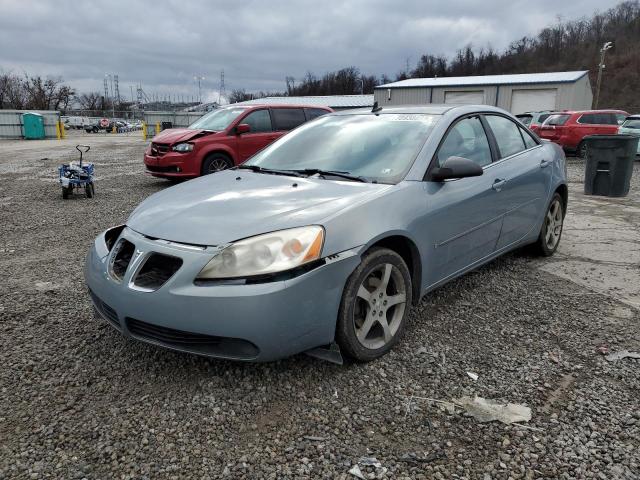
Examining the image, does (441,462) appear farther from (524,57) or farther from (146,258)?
(524,57)

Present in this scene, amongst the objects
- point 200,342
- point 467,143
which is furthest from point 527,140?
point 200,342

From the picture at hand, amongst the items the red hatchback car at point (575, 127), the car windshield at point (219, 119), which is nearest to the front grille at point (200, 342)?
the car windshield at point (219, 119)

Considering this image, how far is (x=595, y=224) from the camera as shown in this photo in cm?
671

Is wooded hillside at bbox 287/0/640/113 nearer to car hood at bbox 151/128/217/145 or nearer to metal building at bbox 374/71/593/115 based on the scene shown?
metal building at bbox 374/71/593/115

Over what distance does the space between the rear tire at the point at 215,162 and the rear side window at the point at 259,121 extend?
808mm

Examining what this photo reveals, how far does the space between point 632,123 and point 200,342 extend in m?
17.2

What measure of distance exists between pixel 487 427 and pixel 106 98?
101284mm

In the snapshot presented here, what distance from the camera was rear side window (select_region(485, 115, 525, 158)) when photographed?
165 inches

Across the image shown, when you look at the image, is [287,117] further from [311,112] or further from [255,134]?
[255,134]

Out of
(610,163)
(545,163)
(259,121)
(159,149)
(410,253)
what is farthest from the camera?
(259,121)

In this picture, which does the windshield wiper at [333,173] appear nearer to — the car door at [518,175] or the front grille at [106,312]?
the car door at [518,175]

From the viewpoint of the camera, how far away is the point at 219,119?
1015 cm

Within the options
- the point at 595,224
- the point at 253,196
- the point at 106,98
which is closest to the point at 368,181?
the point at 253,196

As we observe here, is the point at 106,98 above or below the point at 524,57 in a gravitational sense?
below
